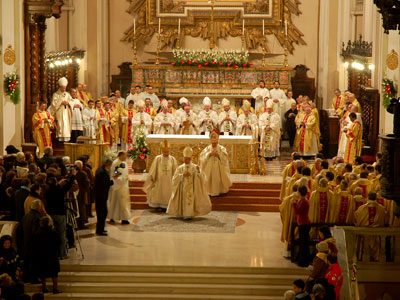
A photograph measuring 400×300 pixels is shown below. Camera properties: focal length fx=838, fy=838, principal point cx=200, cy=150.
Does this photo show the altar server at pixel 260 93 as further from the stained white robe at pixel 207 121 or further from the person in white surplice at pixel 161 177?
the person in white surplice at pixel 161 177

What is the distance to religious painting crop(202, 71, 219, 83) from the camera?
24.8 meters

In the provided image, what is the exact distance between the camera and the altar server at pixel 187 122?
21141mm

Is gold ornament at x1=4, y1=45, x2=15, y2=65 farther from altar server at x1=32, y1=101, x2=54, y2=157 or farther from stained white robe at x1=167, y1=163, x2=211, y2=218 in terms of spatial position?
stained white robe at x1=167, y1=163, x2=211, y2=218

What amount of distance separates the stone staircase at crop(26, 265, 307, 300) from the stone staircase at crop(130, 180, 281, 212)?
4.11 meters

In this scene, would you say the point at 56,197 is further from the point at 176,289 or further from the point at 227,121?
the point at 227,121

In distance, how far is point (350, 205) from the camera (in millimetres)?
13703

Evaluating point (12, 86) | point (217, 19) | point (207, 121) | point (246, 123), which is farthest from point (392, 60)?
point (217, 19)

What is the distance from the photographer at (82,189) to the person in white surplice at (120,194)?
1.64ft

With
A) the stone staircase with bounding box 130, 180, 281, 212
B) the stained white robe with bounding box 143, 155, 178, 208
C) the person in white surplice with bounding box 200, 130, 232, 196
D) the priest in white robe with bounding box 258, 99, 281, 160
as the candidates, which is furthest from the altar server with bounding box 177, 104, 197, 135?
the stained white robe with bounding box 143, 155, 178, 208

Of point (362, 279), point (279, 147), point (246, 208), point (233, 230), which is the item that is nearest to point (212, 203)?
point (246, 208)

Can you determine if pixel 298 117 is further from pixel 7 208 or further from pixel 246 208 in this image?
pixel 7 208

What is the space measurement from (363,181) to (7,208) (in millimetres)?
6017

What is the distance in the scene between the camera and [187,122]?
69.3ft

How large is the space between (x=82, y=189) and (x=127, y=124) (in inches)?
293
